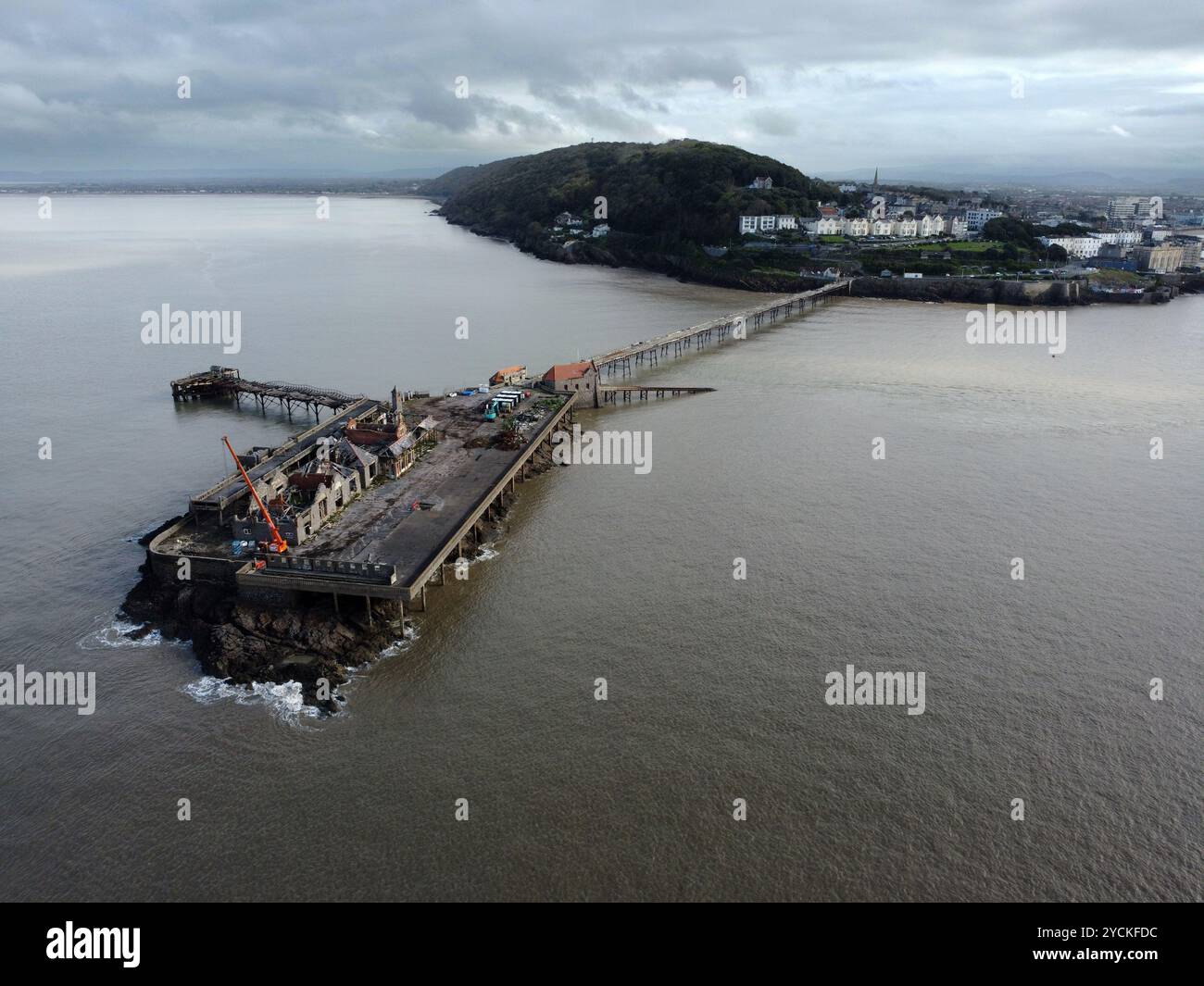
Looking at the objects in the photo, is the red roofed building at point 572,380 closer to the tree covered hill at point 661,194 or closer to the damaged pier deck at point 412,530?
the damaged pier deck at point 412,530

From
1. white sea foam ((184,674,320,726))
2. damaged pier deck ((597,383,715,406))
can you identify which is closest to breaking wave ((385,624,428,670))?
white sea foam ((184,674,320,726))

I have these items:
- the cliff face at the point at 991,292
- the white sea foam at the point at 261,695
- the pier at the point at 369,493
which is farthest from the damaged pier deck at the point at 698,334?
the white sea foam at the point at 261,695

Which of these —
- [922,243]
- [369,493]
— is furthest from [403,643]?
[922,243]

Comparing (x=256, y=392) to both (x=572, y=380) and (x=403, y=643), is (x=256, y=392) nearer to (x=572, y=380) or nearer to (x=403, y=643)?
(x=572, y=380)

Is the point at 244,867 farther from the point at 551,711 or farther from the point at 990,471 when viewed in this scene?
the point at 990,471

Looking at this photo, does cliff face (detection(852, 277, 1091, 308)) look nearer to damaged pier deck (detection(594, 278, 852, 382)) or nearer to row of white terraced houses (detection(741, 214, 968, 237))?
damaged pier deck (detection(594, 278, 852, 382))
